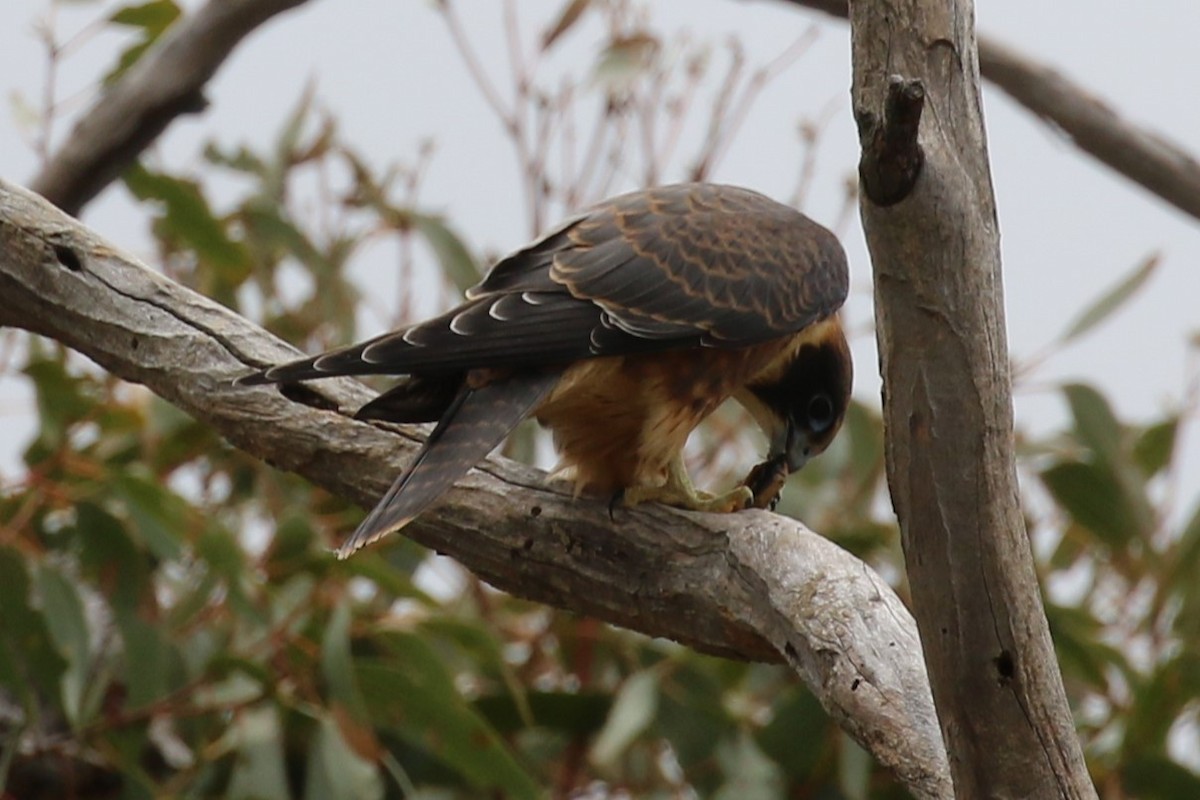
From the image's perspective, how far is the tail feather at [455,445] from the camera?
5.76ft

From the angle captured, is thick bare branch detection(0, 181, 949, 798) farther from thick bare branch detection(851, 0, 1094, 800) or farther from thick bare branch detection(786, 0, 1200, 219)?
thick bare branch detection(786, 0, 1200, 219)

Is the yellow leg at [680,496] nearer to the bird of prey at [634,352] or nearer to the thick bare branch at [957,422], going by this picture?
the bird of prey at [634,352]

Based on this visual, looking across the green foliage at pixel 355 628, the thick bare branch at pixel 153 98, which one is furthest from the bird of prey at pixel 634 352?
the thick bare branch at pixel 153 98

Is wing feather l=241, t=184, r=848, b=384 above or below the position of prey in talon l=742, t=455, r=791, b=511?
above

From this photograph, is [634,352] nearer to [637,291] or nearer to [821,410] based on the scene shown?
[637,291]

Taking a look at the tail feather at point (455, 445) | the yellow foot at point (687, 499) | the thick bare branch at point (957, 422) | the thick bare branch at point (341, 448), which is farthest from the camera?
the yellow foot at point (687, 499)

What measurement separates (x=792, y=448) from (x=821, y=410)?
76 mm

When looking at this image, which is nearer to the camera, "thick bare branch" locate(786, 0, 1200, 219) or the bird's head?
the bird's head

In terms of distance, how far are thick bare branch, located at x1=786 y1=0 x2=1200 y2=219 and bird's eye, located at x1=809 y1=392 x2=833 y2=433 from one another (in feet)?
4.06

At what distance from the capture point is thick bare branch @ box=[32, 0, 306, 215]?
9.79 ft

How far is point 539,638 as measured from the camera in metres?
3.17

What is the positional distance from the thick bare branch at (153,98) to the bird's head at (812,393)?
1.30 meters

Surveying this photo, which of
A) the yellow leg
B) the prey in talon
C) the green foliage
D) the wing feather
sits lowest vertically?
the green foliage

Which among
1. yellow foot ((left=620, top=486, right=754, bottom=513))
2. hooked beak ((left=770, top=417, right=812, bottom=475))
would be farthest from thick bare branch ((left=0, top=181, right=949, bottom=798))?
hooked beak ((left=770, top=417, right=812, bottom=475))
